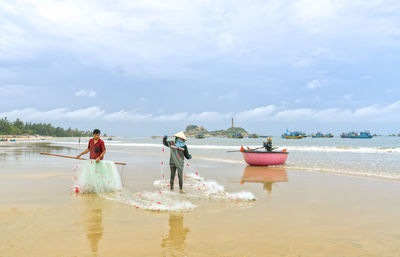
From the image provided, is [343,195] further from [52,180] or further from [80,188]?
[52,180]

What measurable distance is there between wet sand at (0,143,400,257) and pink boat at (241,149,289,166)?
934 centimetres

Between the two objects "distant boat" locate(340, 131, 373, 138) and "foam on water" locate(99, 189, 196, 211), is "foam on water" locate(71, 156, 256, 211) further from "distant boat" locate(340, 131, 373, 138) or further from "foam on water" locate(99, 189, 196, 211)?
"distant boat" locate(340, 131, 373, 138)

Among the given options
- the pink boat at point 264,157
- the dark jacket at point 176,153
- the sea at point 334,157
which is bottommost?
the sea at point 334,157


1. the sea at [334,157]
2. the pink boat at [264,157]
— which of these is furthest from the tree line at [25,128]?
the pink boat at [264,157]

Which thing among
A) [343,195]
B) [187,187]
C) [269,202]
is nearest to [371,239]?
[269,202]

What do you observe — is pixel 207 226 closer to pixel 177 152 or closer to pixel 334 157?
pixel 177 152

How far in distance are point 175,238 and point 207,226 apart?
93 centimetres

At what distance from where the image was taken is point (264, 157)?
19047mm

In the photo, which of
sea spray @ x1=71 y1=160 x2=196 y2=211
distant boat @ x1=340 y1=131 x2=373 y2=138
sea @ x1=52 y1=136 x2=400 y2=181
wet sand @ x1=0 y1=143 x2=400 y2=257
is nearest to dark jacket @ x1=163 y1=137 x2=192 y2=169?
sea spray @ x1=71 y1=160 x2=196 y2=211

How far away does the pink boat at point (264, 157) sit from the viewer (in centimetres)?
1898

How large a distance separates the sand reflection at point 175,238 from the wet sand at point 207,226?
0.05 feet

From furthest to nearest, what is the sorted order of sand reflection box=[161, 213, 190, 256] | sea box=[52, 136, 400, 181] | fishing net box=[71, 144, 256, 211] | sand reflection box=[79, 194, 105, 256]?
sea box=[52, 136, 400, 181] < fishing net box=[71, 144, 256, 211] < sand reflection box=[79, 194, 105, 256] < sand reflection box=[161, 213, 190, 256]

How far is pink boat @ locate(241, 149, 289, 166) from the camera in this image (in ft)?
62.3

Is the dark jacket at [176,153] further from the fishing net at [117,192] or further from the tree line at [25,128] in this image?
the tree line at [25,128]
